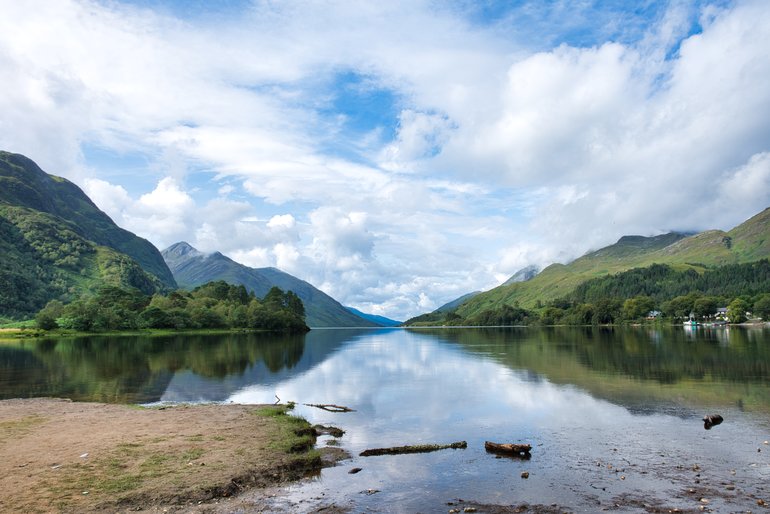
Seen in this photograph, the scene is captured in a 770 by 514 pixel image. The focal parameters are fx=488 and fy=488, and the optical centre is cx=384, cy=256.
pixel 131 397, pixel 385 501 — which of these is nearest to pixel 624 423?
pixel 385 501

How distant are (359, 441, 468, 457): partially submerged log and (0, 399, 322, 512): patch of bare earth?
11.3 feet

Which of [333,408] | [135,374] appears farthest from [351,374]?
[135,374]

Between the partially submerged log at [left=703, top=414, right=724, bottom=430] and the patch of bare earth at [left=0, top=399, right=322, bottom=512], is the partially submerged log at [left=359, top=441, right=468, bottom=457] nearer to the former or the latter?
the patch of bare earth at [left=0, top=399, right=322, bottom=512]

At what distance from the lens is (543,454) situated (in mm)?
29594

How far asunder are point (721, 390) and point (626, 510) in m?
39.5

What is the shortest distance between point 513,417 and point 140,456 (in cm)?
2809

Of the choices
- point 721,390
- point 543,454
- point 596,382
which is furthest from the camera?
point 596,382

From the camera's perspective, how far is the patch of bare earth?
21.0m

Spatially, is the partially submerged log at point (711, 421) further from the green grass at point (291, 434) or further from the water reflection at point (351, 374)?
the green grass at point (291, 434)

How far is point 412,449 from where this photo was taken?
99.9 feet

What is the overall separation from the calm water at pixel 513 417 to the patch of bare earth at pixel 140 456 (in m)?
3.01

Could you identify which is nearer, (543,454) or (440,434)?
(543,454)

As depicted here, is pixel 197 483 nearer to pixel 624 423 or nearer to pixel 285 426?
pixel 285 426

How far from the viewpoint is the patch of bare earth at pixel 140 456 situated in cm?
2100
